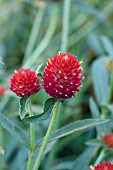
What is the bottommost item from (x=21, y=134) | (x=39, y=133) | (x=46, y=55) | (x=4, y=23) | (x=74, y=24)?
(x=21, y=134)

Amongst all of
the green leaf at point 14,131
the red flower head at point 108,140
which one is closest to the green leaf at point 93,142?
the red flower head at point 108,140

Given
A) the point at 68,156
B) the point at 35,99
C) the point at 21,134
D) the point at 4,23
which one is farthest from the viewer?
the point at 4,23

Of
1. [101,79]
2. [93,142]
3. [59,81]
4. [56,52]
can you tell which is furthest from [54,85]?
[56,52]

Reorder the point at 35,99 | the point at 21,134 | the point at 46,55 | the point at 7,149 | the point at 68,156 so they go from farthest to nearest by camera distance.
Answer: the point at 46,55, the point at 35,99, the point at 68,156, the point at 7,149, the point at 21,134

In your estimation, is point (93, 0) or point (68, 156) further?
point (93, 0)

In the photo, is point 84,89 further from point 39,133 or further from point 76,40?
point 39,133

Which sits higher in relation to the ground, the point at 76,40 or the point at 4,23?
the point at 4,23

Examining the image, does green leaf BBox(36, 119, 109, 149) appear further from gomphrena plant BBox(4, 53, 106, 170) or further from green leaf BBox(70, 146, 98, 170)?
green leaf BBox(70, 146, 98, 170)

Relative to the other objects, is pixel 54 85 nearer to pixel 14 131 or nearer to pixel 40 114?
pixel 40 114

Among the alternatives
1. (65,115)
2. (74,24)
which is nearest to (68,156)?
(65,115)
